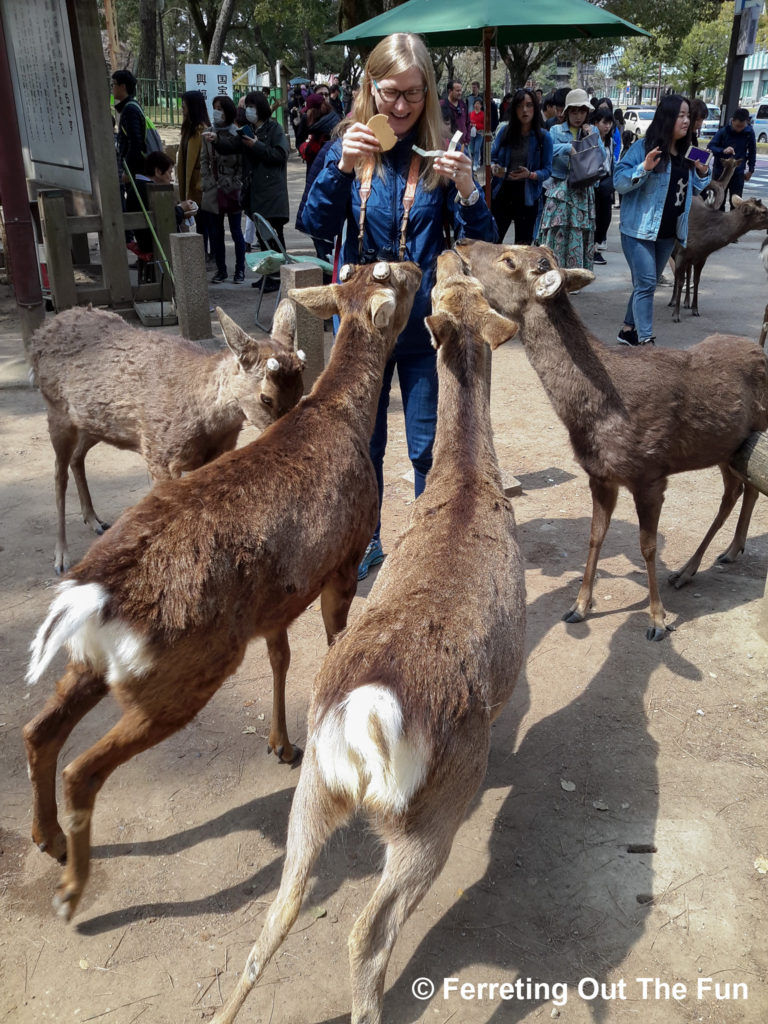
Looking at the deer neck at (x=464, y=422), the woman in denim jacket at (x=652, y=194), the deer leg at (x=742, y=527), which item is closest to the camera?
the deer neck at (x=464, y=422)

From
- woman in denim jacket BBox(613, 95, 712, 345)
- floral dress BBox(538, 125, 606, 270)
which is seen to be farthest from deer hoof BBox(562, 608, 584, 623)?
floral dress BBox(538, 125, 606, 270)

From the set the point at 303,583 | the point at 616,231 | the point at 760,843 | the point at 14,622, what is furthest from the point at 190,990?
the point at 616,231

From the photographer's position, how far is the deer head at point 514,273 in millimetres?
4258

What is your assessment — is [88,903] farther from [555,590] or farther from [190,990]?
[555,590]

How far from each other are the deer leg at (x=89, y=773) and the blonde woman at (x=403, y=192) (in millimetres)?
1925

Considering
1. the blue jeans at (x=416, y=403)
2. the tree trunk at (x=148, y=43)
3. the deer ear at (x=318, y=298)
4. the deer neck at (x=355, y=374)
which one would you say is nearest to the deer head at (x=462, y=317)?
the deer neck at (x=355, y=374)

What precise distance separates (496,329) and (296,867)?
215 centimetres

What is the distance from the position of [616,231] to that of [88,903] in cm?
1642

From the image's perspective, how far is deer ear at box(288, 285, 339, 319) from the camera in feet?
11.9

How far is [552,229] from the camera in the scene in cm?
936

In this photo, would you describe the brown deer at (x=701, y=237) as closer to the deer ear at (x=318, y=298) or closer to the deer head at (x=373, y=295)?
the deer head at (x=373, y=295)

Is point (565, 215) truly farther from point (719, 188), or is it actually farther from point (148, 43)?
point (148, 43)

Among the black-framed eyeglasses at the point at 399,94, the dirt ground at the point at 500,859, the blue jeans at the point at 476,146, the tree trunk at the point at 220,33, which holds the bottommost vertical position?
the dirt ground at the point at 500,859

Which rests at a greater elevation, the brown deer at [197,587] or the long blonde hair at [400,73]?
the long blonde hair at [400,73]
